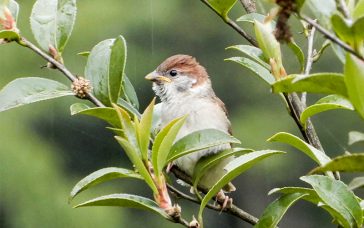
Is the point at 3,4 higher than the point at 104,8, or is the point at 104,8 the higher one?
the point at 3,4

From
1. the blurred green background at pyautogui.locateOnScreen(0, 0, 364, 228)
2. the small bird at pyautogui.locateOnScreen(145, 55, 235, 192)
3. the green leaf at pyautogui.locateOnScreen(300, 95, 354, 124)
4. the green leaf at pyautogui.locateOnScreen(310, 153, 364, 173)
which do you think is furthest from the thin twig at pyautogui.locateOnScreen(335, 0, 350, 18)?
the blurred green background at pyautogui.locateOnScreen(0, 0, 364, 228)

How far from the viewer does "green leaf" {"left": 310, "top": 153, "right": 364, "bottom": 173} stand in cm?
106

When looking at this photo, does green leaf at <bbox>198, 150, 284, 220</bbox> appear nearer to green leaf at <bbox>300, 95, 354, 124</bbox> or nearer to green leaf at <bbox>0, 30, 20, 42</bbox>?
green leaf at <bbox>300, 95, 354, 124</bbox>

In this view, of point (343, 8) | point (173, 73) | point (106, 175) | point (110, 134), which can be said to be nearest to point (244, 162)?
point (106, 175)

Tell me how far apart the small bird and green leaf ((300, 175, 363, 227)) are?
1.08 meters

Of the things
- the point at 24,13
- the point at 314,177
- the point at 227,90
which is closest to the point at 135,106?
the point at 314,177

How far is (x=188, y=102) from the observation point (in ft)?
9.20

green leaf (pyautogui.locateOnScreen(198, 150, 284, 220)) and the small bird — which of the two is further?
the small bird

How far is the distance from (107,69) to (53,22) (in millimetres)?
118

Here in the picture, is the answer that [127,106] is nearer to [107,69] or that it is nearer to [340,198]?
[107,69]

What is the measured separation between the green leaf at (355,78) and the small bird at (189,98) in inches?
51.4

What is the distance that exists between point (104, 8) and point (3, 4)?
28.7ft

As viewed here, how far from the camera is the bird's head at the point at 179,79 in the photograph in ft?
9.49

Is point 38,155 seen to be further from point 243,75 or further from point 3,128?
point 243,75
